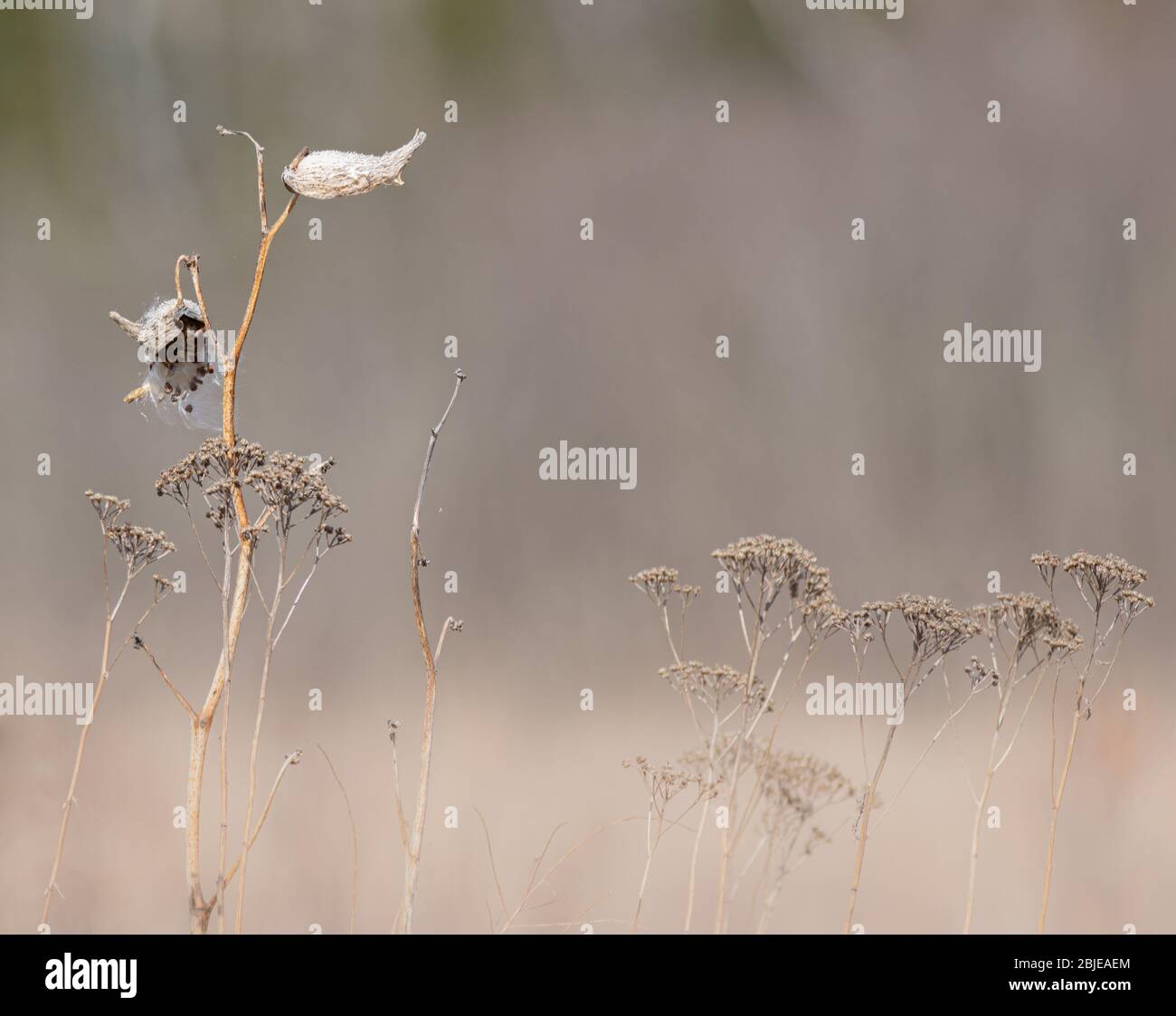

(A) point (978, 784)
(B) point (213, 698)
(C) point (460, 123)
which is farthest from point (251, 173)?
(A) point (978, 784)

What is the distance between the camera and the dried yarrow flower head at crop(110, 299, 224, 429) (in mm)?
2180

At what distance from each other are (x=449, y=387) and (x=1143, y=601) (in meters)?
2.06

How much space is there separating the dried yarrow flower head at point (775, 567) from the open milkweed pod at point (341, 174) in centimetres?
101

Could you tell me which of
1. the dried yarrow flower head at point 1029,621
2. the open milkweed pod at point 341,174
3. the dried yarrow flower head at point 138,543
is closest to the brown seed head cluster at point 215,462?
the dried yarrow flower head at point 138,543

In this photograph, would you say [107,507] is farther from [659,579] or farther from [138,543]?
[659,579]

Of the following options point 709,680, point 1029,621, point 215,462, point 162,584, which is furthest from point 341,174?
point 1029,621

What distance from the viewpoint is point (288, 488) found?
6.62ft

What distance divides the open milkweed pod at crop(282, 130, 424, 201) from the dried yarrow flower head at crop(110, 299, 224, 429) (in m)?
0.36

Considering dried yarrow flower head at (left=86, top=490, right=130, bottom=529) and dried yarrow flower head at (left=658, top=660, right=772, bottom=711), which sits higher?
dried yarrow flower head at (left=86, top=490, right=130, bottom=529)

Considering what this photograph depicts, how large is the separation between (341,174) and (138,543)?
91 centimetres

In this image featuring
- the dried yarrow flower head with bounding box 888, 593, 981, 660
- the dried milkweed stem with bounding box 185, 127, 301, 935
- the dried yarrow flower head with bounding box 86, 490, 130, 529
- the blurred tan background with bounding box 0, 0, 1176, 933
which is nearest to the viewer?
the dried milkweed stem with bounding box 185, 127, 301, 935

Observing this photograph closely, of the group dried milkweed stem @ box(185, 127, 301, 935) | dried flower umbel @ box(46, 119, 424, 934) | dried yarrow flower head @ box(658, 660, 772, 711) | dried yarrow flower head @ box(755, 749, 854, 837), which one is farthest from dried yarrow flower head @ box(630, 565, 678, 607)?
dried milkweed stem @ box(185, 127, 301, 935)

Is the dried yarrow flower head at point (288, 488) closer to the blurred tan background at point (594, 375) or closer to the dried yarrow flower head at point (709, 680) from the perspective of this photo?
the dried yarrow flower head at point (709, 680)

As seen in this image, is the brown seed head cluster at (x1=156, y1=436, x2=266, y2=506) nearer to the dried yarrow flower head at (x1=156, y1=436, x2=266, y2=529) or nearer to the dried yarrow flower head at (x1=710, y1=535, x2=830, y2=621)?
the dried yarrow flower head at (x1=156, y1=436, x2=266, y2=529)
